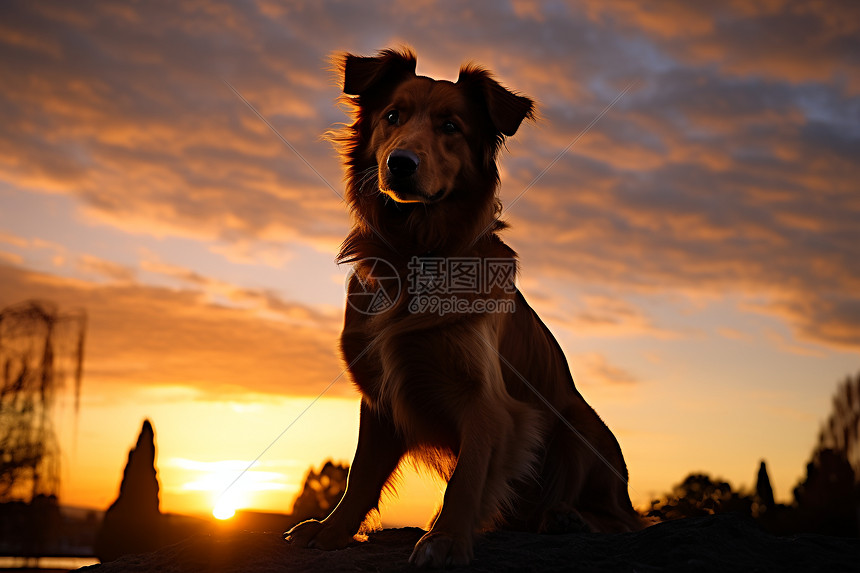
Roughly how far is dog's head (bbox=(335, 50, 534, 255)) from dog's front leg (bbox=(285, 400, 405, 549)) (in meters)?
1.41

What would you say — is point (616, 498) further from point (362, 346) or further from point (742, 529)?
point (362, 346)

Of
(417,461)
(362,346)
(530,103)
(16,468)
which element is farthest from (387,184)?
(16,468)

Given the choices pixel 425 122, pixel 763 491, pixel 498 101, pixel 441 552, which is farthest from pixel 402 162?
pixel 763 491

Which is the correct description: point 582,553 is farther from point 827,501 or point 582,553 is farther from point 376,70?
point 827,501

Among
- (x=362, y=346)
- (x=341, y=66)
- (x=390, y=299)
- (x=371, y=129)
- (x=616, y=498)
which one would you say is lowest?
(x=616, y=498)

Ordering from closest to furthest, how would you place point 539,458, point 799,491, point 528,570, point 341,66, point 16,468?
point 528,570, point 539,458, point 341,66, point 16,468, point 799,491

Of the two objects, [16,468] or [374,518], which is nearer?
[374,518]

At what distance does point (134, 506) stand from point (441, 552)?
43.8ft

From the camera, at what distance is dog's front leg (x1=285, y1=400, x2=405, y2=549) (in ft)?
15.4

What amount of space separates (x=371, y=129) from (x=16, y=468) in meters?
7.64

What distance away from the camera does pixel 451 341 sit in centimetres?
459

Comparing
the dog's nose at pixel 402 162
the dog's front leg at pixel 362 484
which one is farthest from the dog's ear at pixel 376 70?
the dog's front leg at pixel 362 484

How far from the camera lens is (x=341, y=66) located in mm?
5922

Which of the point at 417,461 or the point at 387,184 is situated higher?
the point at 387,184
